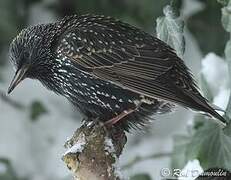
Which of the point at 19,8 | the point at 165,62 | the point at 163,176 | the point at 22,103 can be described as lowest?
the point at 163,176

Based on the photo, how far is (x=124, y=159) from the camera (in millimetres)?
5582

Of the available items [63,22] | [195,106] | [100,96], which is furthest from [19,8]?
[195,106]

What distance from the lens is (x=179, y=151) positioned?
4.39 m

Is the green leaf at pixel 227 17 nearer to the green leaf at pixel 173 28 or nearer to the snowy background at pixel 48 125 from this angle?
the green leaf at pixel 173 28

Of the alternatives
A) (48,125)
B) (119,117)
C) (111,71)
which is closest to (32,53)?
(111,71)

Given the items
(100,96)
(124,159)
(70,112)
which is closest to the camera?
(100,96)

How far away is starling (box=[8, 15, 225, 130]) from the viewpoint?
3715mm

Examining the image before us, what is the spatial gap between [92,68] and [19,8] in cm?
195

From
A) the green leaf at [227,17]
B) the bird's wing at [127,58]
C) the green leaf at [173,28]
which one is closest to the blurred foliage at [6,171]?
the bird's wing at [127,58]

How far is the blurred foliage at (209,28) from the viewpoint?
5141mm

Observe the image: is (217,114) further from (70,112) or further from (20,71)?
(70,112)

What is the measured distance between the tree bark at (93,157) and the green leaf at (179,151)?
907 millimetres

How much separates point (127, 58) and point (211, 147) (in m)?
0.53

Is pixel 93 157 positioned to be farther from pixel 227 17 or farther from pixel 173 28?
pixel 227 17
